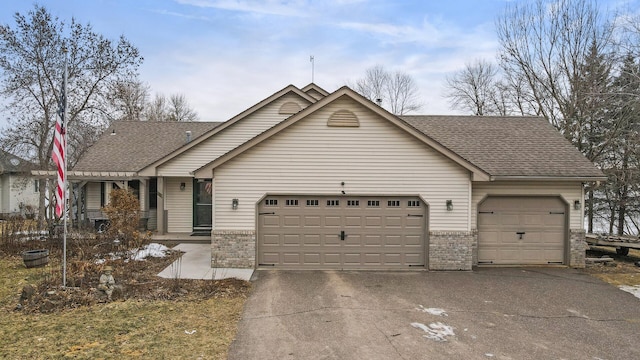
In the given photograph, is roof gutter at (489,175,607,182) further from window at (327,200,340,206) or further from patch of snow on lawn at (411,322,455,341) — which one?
patch of snow on lawn at (411,322,455,341)

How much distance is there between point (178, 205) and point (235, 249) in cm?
709

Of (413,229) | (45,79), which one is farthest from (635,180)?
(45,79)

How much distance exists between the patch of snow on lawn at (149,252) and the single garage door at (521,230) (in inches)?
397

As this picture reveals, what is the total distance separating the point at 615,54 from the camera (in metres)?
14.6

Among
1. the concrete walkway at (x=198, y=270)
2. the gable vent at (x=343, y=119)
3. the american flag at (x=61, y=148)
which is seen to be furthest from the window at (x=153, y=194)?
the gable vent at (x=343, y=119)

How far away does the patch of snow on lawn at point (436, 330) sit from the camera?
6270mm

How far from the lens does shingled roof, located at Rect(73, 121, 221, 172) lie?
16922 mm

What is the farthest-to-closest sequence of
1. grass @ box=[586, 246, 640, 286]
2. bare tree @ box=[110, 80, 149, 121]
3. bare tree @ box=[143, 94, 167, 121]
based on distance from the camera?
bare tree @ box=[143, 94, 167, 121], bare tree @ box=[110, 80, 149, 121], grass @ box=[586, 246, 640, 286]

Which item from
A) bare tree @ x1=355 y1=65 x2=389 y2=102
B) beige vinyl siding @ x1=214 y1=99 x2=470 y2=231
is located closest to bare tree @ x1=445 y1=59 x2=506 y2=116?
bare tree @ x1=355 y1=65 x2=389 y2=102

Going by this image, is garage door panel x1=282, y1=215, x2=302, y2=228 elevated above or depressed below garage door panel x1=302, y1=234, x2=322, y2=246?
above

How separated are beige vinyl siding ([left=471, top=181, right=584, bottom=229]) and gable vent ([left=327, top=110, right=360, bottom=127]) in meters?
4.17

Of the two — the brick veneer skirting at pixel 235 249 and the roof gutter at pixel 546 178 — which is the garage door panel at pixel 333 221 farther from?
the roof gutter at pixel 546 178

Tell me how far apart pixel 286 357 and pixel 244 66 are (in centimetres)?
1931

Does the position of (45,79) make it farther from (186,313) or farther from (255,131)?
(186,313)
